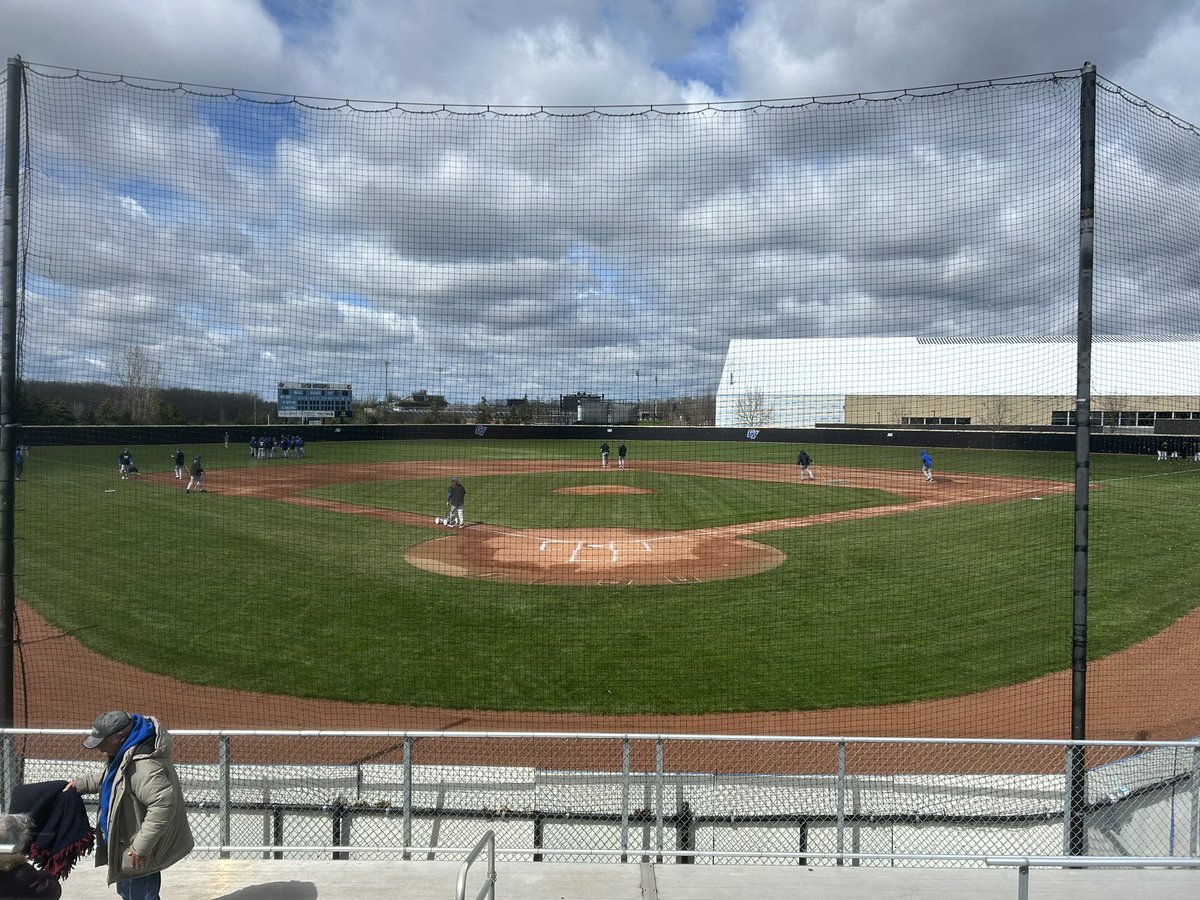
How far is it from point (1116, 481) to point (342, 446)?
3180 centimetres

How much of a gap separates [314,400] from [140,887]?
20.6ft

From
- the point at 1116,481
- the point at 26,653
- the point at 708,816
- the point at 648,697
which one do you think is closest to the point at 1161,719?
the point at 648,697

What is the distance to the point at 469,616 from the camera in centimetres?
1265

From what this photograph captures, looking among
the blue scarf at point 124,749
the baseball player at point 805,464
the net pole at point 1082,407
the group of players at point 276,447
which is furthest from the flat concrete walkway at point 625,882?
the group of players at point 276,447

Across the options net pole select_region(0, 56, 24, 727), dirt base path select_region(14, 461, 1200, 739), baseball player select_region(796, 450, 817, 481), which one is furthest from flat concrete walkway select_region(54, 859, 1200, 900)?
baseball player select_region(796, 450, 817, 481)

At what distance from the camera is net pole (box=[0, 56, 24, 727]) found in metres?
5.49

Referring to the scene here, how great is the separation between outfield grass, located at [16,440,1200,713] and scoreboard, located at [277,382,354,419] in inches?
144

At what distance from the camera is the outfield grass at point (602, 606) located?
32.8ft

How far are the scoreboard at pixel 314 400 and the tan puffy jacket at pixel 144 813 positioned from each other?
534 centimetres

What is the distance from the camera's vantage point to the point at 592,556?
17.1m

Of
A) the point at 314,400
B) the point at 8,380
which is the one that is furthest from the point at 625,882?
the point at 314,400

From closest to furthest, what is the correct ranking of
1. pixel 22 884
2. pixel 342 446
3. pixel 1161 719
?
pixel 22 884 < pixel 1161 719 < pixel 342 446

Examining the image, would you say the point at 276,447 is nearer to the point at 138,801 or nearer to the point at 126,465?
the point at 126,465

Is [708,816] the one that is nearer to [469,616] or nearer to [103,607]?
[469,616]
